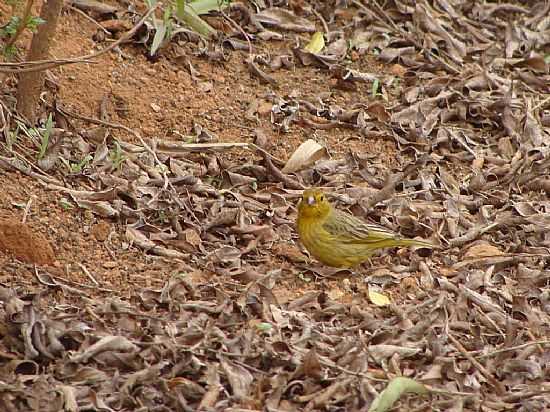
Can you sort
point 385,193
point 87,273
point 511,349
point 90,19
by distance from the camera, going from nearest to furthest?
point 511,349, point 87,273, point 385,193, point 90,19

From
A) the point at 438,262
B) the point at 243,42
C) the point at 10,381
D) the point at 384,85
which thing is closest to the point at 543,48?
the point at 384,85

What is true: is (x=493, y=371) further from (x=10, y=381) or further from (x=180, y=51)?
(x=180, y=51)

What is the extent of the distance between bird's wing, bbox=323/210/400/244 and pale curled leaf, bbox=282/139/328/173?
2.75 ft

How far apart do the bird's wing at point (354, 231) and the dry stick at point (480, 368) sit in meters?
0.98

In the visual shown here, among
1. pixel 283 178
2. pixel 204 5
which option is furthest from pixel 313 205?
pixel 204 5

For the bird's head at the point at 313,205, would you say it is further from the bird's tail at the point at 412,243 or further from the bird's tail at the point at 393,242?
the bird's tail at the point at 412,243

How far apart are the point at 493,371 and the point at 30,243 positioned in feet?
8.60

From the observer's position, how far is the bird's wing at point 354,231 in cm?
693

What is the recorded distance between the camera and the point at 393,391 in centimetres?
543

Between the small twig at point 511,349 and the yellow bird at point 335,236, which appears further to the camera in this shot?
the yellow bird at point 335,236

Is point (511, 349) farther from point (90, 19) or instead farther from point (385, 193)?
point (90, 19)

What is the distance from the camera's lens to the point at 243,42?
29.0ft

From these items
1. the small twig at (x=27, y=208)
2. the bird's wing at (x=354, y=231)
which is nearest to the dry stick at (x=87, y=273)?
the small twig at (x=27, y=208)

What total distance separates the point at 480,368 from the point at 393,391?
30.4 inches
